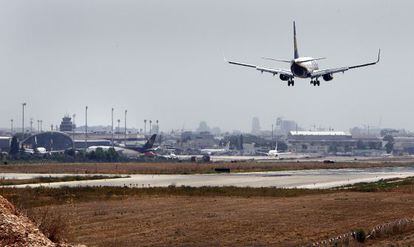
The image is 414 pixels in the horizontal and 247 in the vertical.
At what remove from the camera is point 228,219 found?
2122 inches

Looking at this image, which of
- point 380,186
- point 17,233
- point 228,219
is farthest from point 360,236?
point 380,186

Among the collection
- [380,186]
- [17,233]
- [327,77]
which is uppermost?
[327,77]

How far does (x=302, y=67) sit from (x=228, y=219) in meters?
71.8

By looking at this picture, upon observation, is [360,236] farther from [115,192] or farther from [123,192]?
[115,192]

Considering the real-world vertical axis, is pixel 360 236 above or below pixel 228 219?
above

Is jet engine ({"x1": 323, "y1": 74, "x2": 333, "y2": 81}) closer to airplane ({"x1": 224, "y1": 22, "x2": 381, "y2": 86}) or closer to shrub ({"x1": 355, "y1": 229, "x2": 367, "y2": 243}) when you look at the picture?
airplane ({"x1": 224, "y1": 22, "x2": 381, "y2": 86})

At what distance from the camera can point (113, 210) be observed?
59.9 meters

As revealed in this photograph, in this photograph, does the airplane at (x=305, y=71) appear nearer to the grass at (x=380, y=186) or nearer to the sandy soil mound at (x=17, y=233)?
the grass at (x=380, y=186)

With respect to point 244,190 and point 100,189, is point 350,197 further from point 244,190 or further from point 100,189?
point 100,189

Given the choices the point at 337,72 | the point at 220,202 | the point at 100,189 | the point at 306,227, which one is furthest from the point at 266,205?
the point at 337,72

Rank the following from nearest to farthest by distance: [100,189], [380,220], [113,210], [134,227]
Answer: [134,227] < [380,220] < [113,210] < [100,189]

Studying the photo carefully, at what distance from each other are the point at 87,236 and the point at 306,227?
1224cm

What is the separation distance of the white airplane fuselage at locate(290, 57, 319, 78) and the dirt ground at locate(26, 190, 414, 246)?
49.7 meters

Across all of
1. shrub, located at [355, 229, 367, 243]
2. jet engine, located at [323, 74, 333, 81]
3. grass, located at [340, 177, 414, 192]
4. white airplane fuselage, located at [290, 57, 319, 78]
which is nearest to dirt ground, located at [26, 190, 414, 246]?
shrub, located at [355, 229, 367, 243]
